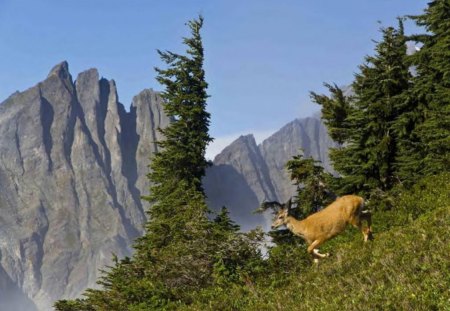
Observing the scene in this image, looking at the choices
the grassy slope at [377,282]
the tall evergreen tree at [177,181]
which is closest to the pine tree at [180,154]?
the tall evergreen tree at [177,181]

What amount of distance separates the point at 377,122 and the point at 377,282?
21.2 m

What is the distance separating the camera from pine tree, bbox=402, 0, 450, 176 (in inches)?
982

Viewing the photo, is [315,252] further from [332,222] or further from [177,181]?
[177,181]

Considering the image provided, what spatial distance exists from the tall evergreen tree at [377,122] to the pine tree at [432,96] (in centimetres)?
105

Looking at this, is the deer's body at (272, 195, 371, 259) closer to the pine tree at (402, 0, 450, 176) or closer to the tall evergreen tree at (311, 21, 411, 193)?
the pine tree at (402, 0, 450, 176)

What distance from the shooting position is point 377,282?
8.25 metres

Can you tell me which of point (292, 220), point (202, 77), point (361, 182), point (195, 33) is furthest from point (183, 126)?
point (292, 220)

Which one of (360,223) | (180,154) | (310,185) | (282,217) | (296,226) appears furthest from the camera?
(180,154)

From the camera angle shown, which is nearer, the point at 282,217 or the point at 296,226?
the point at 296,226

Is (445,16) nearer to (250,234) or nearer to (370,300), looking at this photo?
(250,234)

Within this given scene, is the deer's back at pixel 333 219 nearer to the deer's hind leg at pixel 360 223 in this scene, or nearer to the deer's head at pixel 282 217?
the deer's hind leg at pixel 360 223

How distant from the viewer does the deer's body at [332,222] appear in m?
14.4

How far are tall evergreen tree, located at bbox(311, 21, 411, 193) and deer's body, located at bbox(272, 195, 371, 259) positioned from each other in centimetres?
1325

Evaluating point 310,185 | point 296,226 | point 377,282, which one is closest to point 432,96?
point 310,185
